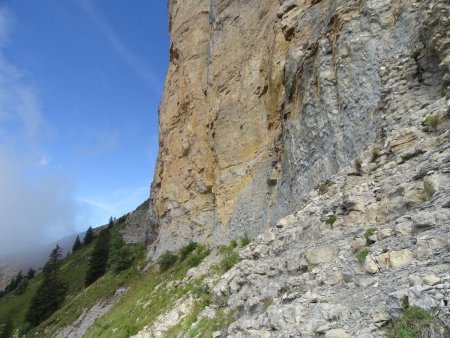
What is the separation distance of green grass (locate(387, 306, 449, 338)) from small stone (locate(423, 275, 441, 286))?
0.52m

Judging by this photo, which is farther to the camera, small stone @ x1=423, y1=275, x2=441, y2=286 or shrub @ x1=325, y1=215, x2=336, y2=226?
shrub @ x1=325, y1=215, x2=336, y2=226

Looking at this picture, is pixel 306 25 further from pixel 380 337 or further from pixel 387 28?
pixel 380 337

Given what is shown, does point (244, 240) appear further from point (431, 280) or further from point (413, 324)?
point (413, 324)

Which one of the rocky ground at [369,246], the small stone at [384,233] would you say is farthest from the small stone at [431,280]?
the small stone at [384,233]

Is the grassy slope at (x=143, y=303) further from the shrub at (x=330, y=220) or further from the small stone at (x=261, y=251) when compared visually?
the shrub at (x=330, y=220)

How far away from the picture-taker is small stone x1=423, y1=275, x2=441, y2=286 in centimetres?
554

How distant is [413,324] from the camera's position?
514 cm

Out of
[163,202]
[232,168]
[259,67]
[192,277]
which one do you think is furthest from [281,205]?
[163,202]

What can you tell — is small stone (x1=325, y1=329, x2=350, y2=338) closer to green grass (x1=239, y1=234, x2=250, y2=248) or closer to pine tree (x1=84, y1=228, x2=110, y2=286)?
green grass (x1=239, y1=234, x2=250, y2=248)

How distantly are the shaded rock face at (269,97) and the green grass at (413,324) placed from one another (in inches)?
336

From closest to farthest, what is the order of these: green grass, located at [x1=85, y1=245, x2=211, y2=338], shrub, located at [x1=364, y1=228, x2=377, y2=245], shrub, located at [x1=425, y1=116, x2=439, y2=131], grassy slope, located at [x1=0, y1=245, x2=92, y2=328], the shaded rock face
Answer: shrub, located at [x1=364, y1=228, x2=377, y2=245] → shrub, located at [x1=425, y1=116, x2=439, y2=131] → the shaded rock face → green grass, located at [x1=85, y1=245, x2=211, y2=338] → grassy slope, located at [x1=0, y1=245, x2=92, y2=328]

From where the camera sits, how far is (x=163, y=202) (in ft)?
140

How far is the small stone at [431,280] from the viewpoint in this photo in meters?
5.54

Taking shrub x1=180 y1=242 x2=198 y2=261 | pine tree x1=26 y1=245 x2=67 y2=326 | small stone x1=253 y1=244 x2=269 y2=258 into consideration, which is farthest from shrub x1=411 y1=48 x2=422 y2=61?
pine tree x1=26 y1=245 x2=67 y2=326
